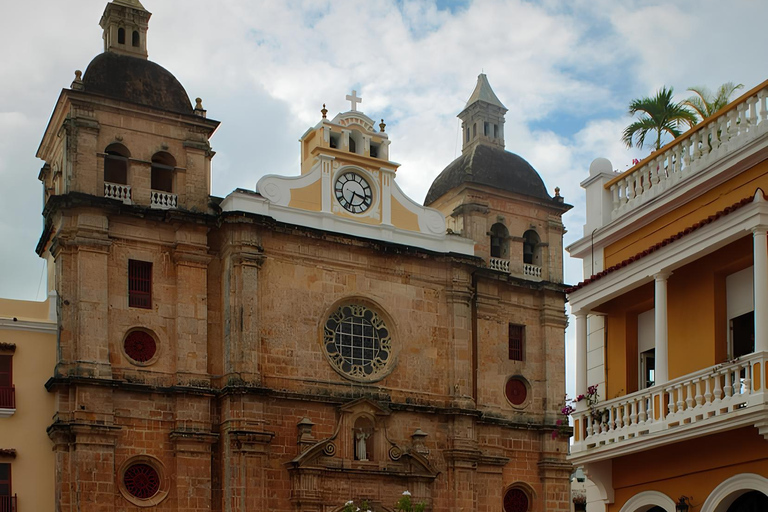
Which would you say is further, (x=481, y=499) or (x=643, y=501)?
(x=481, y=499)

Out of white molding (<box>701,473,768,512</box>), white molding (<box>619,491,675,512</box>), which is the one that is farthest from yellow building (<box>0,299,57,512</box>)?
white molding (<box>701,473,768,512</box>)

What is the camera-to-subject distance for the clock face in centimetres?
3209

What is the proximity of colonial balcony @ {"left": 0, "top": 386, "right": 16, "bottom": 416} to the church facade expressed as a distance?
104 cm

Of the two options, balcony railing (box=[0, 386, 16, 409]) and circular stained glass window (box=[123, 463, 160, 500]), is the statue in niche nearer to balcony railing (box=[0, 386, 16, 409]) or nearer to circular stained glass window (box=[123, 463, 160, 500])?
circular stained glass window (box=[123, 463, 160, 500])

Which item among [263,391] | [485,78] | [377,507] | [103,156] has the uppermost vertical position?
[485,78]

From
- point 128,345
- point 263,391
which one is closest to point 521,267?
point 263,391

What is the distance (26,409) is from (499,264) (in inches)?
594

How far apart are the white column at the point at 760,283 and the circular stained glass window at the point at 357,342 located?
19.1 m

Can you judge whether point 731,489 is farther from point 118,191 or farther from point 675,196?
point 118,191

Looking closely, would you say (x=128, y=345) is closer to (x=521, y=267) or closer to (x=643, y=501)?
(x=521, y=267)

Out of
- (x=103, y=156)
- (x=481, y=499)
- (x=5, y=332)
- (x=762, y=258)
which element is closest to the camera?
(x=762, y=258)

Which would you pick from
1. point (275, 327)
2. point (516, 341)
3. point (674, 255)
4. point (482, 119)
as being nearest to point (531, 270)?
point (516, 341)

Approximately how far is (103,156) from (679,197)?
60.8 ft

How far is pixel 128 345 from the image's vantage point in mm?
28344
